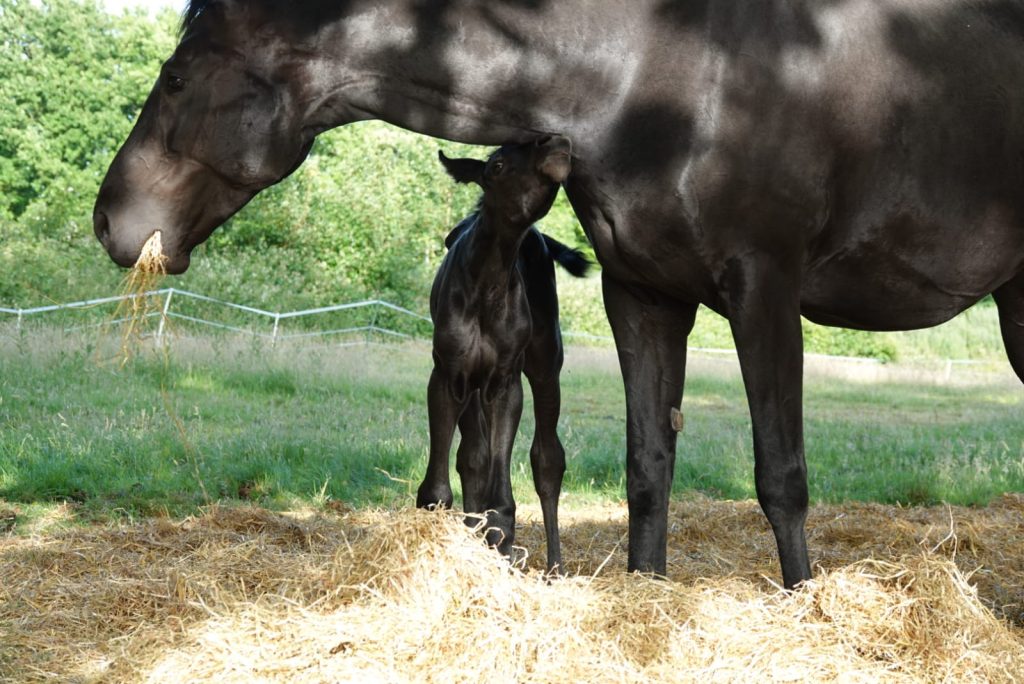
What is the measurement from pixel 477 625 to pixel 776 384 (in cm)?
120

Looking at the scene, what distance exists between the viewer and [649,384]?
4.07 metres

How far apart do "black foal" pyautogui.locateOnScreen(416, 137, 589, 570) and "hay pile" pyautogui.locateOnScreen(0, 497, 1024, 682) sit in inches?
→ 30.0

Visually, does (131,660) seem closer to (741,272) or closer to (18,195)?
(741,272)

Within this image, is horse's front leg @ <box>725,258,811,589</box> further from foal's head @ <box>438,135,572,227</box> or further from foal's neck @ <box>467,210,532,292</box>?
foal's neck @ <box>467,210,532,292</box>

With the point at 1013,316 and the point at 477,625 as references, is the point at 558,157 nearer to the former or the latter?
the point at 477,625

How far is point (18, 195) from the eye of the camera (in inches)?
1084

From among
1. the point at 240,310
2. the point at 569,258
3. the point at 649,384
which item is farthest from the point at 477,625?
the point at 240,310

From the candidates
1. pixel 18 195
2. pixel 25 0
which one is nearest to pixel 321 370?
pixel 18 195

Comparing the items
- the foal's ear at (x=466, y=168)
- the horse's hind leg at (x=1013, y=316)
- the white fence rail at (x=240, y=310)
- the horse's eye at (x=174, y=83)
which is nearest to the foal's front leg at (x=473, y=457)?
the foal's ear at (x=466, y=168)

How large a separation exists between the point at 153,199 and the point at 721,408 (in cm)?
1130

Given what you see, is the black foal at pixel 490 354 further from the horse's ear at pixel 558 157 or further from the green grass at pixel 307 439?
the horse's ear at pixel 558 157

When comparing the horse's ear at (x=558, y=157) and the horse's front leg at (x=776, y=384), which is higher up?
the horse's ear at (x=558, y=157)

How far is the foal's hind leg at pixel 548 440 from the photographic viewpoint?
4.95 meters

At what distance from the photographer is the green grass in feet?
23.1
